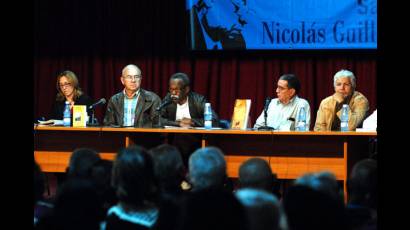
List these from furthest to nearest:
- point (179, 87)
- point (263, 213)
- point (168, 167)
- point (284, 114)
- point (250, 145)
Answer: point (179, 87)
point (284, 114)
point (250, 145)
point (168, 167)
point (263, 213)

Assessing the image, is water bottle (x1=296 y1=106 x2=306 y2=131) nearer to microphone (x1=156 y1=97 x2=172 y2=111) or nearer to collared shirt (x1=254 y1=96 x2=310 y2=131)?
collared shirt (x1=254 y1=96 x2=310 y2=131)

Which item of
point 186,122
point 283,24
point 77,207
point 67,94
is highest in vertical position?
point 283,24

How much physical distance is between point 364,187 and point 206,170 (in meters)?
0.79

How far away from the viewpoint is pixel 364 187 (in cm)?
388

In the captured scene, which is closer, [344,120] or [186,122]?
[344,120]

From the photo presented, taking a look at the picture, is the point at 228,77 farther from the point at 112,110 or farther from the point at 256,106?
the point at 112,110

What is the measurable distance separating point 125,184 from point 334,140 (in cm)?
343

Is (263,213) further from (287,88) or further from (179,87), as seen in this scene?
(179,87)

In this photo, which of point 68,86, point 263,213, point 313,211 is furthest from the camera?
point 68,86

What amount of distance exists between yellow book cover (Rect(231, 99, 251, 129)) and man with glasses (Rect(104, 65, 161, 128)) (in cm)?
112

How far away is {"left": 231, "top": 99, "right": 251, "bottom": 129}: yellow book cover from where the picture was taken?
6.84 metres

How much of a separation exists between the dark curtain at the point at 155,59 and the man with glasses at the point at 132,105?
4.82 ft

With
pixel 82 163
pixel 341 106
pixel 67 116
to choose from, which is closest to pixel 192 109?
pixel 67 116

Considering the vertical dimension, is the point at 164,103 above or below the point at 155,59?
below
